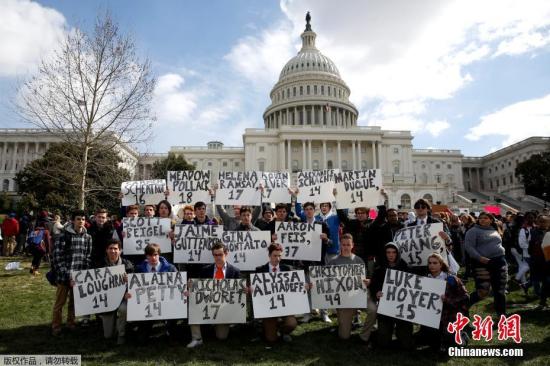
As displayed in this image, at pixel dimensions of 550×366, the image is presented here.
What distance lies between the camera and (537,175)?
59.2 meters

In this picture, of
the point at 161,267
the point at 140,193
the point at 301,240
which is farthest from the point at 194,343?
the point at 140,193

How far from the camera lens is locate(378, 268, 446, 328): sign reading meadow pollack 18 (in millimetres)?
5934

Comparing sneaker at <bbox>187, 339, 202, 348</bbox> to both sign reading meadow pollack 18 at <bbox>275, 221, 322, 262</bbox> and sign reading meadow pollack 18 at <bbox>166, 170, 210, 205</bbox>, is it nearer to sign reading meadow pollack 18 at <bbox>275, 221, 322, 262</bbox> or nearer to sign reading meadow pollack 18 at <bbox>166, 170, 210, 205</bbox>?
sign reading meadow pollack 18 at <bbox>275, 221, 322, 262</bbox>

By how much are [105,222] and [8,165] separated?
8477 cm

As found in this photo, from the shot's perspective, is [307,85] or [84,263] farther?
[307,85]

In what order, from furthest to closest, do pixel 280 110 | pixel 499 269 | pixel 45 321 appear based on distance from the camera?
pixel 280 110, pixel 45 321, pixel 499 269

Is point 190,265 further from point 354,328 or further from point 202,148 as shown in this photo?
point 202,148

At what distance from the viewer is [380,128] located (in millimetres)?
78812

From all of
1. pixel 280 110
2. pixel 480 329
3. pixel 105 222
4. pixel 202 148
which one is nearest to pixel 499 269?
pixel 480 329

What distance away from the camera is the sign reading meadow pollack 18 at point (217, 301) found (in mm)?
6453

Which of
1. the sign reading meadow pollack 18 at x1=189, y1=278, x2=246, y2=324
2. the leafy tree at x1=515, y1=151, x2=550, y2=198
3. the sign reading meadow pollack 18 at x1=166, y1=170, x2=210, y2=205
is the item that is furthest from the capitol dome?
the sign reading meadow pollack 18 at x1=189, y1=278, x2=246, y2=324

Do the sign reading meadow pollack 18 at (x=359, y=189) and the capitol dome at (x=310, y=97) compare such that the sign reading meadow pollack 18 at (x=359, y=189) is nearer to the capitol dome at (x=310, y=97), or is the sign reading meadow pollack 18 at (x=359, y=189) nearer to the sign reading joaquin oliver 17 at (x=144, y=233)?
the sign reading joaquin oliver 17 at (x=144, y=233)

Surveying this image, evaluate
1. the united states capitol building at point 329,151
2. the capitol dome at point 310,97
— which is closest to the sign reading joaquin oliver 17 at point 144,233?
the united states capitol building at point 329,151

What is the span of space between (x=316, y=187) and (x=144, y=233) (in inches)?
164
